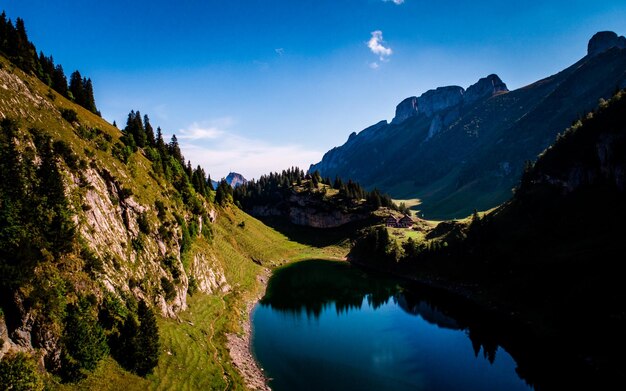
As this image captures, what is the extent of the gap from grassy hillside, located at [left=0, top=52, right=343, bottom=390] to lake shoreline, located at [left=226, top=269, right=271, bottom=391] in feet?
4.82

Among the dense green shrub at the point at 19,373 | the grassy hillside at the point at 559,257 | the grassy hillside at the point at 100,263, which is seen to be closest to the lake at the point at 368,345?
the grassy hillside at the point at 100,263

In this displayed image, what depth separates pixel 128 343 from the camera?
35750 millimetres

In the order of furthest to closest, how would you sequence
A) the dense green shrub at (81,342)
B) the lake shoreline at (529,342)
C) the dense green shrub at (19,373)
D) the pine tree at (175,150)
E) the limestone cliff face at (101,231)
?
the pine tree at (175,150) → the lake shoreline at (529,342) → the dense green shrub at (81,342) → the limestone cliff face at (101,231) → the dense green shrub at (19,373)

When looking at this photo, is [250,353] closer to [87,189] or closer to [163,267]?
[163,267]

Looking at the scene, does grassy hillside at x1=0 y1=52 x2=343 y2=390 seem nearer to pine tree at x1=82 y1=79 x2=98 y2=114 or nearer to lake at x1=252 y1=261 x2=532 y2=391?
lake at x1=252 y1=261 x2=532 y2=391

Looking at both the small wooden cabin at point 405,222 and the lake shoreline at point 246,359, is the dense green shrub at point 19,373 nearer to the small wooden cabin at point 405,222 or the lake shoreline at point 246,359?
the lake shoreline at point 246,359

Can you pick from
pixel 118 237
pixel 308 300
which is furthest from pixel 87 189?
pixel 308 300

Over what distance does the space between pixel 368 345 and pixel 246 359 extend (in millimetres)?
23169

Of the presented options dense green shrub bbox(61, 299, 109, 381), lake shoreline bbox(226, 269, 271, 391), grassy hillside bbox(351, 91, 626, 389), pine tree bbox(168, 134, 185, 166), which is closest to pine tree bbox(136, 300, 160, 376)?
dense green shrub bbox(61, 299, 109, 381)

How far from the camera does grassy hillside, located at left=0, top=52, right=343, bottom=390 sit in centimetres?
2995

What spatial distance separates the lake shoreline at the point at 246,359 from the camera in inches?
1776

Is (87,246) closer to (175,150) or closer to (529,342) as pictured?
(529,342)

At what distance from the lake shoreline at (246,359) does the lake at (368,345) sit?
132 cm

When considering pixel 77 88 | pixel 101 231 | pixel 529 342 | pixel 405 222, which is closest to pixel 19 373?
pixel 101 231
